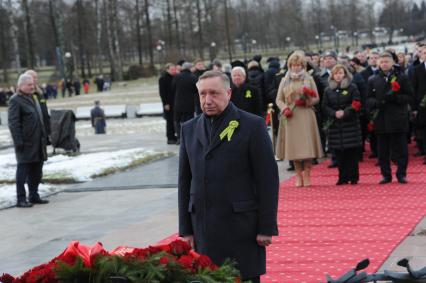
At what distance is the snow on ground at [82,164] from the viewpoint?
1745 cm

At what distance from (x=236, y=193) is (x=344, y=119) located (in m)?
8.41

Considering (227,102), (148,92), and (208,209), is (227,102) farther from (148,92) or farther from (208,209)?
(148,92)

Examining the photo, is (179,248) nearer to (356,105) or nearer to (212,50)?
(356,105)

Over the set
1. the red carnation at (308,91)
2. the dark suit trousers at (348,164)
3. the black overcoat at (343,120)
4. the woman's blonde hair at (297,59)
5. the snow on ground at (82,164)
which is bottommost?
the snow on ground at (82,164)

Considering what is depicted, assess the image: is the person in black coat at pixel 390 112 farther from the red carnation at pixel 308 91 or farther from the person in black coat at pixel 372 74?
the person in black coat at pixel 372 74

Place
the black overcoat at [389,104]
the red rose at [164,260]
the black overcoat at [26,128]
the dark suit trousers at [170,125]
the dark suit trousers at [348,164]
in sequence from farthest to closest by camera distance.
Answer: the dark suit trousers at [170,125] → the dark suit trousers at [348,164] → the black overcoat at [389,104] → the black overcoat at [26,128] → the red rose at [164,260]

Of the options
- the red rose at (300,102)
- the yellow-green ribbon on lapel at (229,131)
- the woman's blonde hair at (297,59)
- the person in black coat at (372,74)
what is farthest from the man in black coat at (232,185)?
the person in black coat at (372,74)

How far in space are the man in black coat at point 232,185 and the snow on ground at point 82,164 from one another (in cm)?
1107

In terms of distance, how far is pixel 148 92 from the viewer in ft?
209

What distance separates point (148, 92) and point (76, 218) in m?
51.1

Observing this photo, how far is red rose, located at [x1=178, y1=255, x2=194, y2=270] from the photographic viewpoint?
4.52 meters

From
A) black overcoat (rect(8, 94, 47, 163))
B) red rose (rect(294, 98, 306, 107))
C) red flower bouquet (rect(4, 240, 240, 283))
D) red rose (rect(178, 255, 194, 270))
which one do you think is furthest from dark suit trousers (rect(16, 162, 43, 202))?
red rose (rect(178, 255, 194, 270))

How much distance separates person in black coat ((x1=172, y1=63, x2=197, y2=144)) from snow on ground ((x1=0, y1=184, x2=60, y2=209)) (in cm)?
522

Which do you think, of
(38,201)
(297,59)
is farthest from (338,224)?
(38,201)
